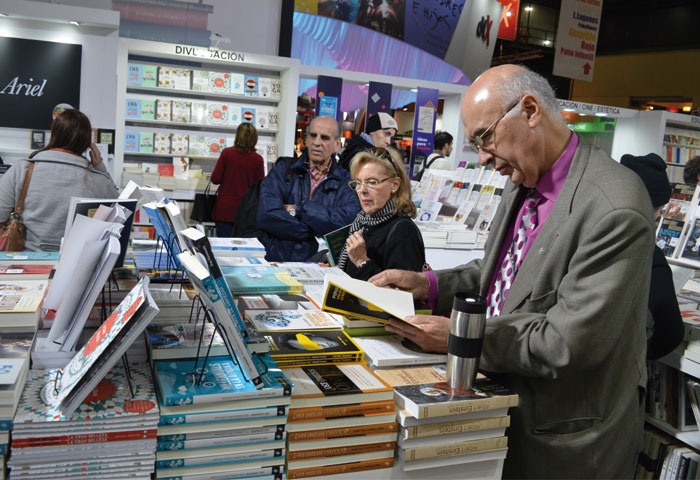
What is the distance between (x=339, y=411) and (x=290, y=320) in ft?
1.50

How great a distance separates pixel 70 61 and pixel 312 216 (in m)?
4.14

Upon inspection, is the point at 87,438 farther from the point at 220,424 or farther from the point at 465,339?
the point at 465,339

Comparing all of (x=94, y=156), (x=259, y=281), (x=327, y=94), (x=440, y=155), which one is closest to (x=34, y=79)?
(x=94, y=156)

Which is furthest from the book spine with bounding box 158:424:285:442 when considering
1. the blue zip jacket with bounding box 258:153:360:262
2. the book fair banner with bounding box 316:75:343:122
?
the book fair banner with bounding box 316:75:343:122

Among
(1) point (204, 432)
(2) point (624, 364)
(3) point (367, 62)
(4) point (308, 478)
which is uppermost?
(3) point (367, 62)

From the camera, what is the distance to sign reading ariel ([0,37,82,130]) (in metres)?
6.11

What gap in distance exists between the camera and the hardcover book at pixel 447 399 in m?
1.39

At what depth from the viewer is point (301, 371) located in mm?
1530

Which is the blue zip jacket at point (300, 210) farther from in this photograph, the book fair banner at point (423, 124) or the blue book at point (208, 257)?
the book fair banner at point (423, 124)

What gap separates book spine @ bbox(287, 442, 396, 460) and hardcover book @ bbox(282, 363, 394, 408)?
0.11m

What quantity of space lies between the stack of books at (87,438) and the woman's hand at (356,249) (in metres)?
1.50

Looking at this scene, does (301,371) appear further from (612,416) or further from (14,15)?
(14,15)

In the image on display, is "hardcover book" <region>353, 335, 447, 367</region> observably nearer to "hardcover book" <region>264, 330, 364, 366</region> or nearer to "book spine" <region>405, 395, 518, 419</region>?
"hardcover book" <region>264, 330, 364, 366</region>

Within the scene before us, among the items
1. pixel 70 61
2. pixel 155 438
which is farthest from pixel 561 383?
pixel 70 61
